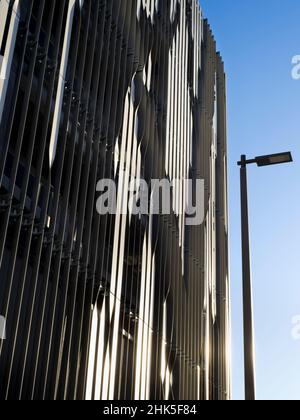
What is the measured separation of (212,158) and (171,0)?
790 centimetres

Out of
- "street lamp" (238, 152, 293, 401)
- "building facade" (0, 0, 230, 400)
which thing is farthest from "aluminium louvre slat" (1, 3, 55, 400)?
"street lamp" (238, 152, 293, 401)

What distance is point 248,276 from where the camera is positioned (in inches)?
430

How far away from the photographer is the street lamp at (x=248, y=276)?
9.97 m

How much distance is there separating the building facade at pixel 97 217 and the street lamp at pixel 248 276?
11.9 feet

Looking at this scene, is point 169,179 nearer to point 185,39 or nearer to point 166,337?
point 166,337

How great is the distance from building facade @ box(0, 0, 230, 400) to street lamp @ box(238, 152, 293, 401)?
3.63m

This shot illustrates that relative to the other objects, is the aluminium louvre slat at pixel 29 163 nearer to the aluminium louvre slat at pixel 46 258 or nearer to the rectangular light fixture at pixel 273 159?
the aluminium louvre slat at pixel 46 258

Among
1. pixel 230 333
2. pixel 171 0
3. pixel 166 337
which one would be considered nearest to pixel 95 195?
pixel 166 337

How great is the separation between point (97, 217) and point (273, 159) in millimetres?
4252

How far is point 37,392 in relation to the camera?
1080cm

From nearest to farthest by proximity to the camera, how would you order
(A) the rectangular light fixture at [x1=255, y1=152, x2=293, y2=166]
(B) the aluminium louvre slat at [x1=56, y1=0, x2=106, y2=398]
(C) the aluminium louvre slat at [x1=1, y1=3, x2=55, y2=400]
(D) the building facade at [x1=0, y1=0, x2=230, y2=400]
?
(C) the aluminium louvre slat at [x1=1, y1=3, x2=55, y2=400] < (D) the building facade at [x1=0, y1=0, x2=230, y2=400] < (B) the aluminium louvre slat at [x1=56, y1=0, x2=106, y2=398] < (A) the rectangular light fixture at [x1=255, y1=152, x2=293, y2=166]

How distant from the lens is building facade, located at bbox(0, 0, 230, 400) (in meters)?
11.2

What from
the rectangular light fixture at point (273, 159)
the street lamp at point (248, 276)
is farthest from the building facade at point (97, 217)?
the rectangular light fixture at point (273, 159)

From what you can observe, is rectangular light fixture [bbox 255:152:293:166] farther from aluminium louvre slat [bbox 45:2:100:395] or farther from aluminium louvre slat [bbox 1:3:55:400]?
aluminium louvre slat [bbox 1:3:55:400]
